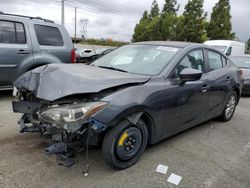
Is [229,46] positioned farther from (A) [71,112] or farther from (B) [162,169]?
(A) [71,112]

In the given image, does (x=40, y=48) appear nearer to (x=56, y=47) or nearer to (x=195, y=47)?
(x=56, y=47)

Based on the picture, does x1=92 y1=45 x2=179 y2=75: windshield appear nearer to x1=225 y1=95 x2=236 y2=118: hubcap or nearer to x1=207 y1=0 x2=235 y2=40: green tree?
x1=225 y1=95 x2=236 y2=118: hubcap

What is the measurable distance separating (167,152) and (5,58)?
408cm

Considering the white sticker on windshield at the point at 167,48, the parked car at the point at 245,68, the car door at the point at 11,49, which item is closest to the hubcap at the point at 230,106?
the white sticker on windshield at the point at 167,48

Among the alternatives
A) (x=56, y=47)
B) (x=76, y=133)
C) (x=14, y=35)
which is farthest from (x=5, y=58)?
(x=76, y=133)

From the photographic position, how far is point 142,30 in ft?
106

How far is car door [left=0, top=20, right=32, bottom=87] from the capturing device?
5266mm

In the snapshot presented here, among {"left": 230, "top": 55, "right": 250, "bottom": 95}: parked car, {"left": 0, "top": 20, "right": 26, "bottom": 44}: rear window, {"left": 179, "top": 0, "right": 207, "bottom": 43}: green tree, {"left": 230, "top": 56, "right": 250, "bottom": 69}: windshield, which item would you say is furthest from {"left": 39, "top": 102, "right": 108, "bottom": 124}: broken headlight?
{"left": 179, "top": 0, "right": 207, "bottom": 43}: green tree

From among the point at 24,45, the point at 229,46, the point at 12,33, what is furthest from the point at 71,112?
the point at 229,46

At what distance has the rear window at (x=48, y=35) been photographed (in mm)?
5785

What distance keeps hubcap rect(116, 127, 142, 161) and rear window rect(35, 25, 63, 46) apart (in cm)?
403

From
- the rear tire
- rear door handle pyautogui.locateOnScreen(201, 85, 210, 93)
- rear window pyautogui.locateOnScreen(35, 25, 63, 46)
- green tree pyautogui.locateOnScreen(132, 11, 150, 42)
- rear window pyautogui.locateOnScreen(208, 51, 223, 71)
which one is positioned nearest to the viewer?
rear door handle pyautogui.locateOnScreen(201, 85, 210, 93)

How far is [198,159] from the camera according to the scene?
3234mm

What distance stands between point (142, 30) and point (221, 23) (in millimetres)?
10955
